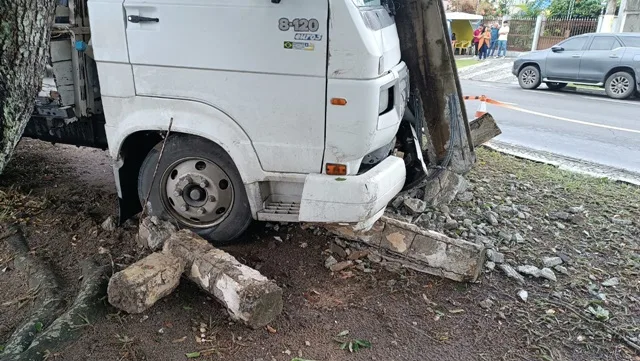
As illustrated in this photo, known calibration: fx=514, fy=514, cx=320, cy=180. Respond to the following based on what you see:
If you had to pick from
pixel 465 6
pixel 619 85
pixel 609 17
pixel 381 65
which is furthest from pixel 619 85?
pixel 465 6

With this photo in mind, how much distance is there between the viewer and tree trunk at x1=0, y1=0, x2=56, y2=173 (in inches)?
102

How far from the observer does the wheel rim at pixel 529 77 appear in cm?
1500

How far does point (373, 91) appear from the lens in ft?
10.8

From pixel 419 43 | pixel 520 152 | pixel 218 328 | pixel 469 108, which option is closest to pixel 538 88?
pixel 469 108

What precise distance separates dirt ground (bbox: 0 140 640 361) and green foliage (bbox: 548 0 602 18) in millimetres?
23598

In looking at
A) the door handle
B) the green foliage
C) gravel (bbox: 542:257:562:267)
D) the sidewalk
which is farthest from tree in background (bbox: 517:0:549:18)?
the door handle

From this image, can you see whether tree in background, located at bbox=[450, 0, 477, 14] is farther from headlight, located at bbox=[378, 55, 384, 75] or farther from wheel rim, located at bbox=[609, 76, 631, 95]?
headlight, located at bbox=[378, 55, 384, 75]

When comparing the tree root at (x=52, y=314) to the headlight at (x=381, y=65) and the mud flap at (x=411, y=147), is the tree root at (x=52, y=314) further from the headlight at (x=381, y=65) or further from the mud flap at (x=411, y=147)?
the mud flap at (x=411, y=147)

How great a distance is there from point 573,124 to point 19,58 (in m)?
9.76

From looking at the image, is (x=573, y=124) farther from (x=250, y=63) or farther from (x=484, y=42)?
(x=484, y=42)

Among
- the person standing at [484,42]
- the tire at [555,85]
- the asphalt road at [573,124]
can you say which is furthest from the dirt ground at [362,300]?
the person standing at [484,42]

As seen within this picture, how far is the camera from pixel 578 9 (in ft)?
83.0

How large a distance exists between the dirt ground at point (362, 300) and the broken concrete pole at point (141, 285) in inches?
3.2

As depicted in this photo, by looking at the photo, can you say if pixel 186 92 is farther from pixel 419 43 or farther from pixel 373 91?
pixel 419 43
